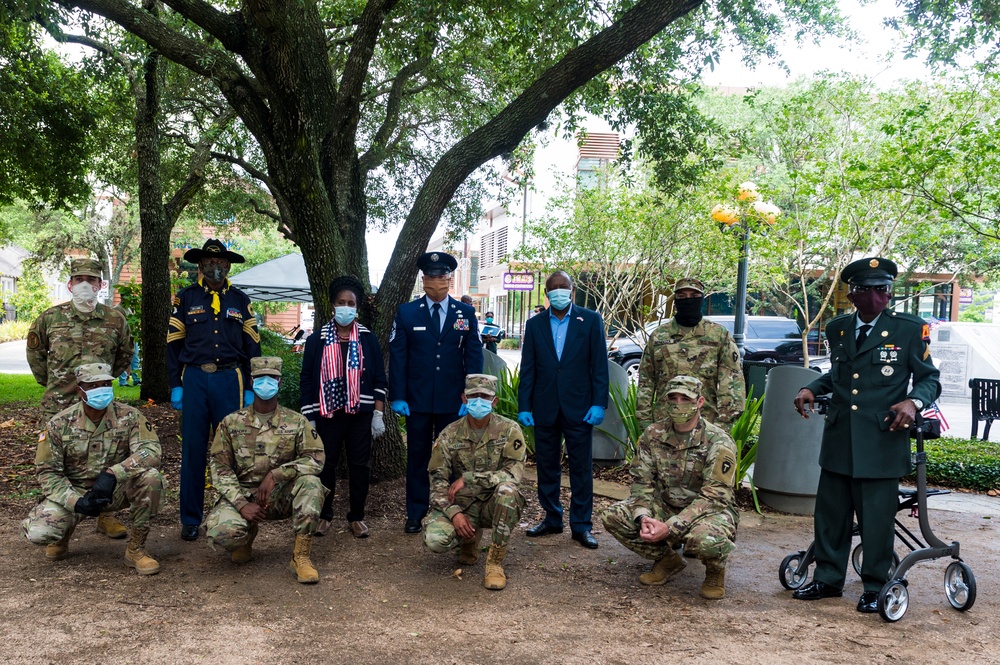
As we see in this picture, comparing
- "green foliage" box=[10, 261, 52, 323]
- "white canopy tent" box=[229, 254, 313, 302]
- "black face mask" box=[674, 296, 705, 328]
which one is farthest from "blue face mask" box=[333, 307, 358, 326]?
"green foliage" box=[10, 261, 52, 323]

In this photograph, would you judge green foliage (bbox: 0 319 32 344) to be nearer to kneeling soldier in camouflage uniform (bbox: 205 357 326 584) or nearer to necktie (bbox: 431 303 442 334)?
necktie (bbox: 431 303 442 334)

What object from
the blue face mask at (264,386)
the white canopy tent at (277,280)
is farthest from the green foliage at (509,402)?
the white canopy tent at (277,280)

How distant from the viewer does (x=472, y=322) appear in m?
6.11

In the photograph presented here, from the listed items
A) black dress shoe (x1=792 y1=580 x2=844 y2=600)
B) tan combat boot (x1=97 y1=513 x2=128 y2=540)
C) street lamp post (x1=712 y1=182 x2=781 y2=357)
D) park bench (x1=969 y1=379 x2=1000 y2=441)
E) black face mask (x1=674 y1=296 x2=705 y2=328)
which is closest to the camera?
black dress shoe (x1=792 y1=580 x2=844 y2=600)

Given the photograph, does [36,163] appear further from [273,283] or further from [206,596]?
[206,596]

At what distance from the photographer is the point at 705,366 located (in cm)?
570

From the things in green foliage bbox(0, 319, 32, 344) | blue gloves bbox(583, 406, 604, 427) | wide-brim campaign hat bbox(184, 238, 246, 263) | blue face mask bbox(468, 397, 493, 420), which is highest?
wide-brim campaign hat bbox(184, 238, 246, 263)

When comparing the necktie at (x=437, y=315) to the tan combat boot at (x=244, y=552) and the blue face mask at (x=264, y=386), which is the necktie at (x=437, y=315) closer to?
the blue face mask at (x=264, y=386)

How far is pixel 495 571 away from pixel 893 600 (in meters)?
2.18

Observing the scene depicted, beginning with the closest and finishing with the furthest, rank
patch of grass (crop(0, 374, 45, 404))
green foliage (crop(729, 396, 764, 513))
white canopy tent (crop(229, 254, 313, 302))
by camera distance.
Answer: green foliage (crop(729, 396, 764, 513)) < patch of grass (crop(0, 374, 45, 404)) < white canopy tent (crop(229, 254, 313, 302))

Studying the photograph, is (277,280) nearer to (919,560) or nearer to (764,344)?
(764,344)

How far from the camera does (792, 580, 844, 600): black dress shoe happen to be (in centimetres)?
→ 468

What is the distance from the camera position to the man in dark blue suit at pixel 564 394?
588cm

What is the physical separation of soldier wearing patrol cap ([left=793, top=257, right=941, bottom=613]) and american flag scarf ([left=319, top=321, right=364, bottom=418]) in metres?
2.89
